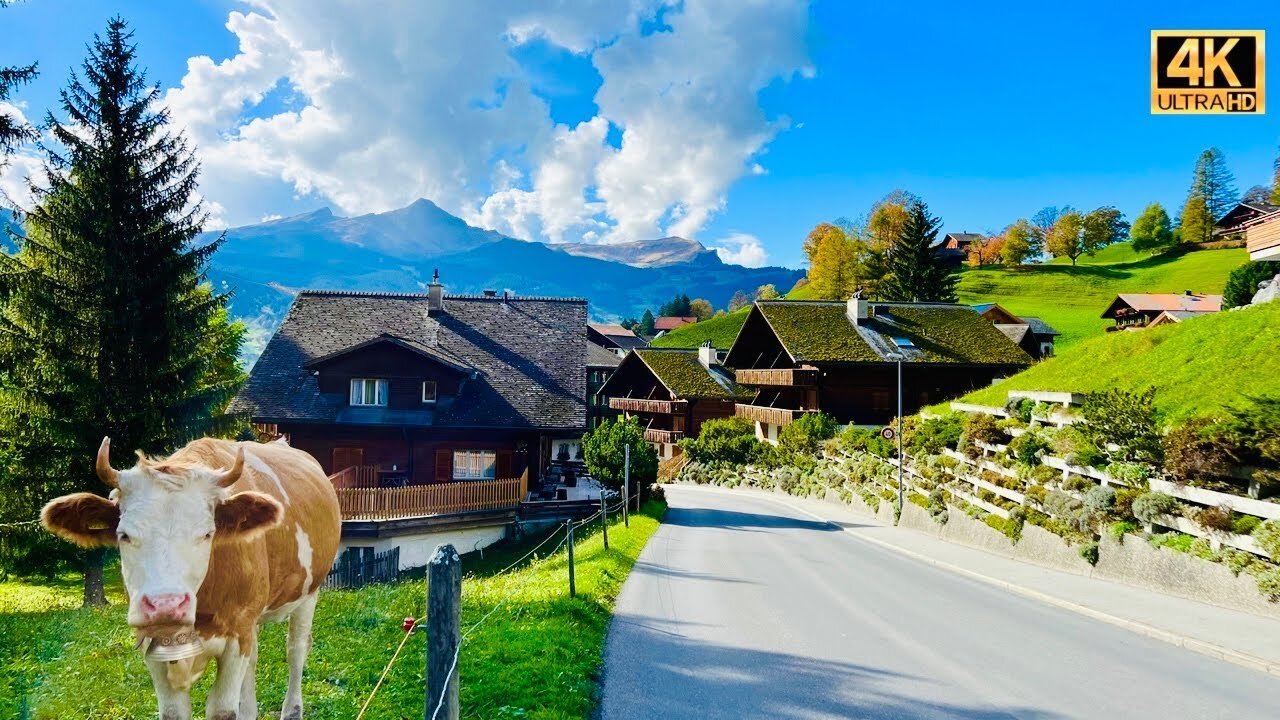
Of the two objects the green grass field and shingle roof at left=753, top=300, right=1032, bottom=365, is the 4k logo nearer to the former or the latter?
shingle roof at left=753, top=300, right=1032, bottom=365

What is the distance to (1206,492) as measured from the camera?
12.9 meters

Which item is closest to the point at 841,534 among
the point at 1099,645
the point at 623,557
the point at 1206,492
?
the point at 623,557

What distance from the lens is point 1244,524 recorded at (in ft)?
39.3

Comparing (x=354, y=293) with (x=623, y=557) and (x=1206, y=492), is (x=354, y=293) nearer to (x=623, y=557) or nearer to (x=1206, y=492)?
(x=623, y=557)

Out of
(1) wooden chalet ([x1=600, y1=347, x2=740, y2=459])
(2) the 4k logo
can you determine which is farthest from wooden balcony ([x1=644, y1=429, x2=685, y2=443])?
(2) the 4k logo

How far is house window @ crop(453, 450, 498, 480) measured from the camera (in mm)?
27969

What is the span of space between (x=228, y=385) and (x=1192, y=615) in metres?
21.0

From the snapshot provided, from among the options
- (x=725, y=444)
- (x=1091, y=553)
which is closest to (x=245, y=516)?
(x=1091, y=553)

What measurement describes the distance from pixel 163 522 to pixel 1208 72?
2229 centimetres

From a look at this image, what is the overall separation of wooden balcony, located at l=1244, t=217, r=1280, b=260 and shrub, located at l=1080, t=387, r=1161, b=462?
14.7m

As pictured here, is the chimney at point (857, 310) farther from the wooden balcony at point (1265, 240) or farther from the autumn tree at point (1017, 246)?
the autumn tree at point (1017, 246)

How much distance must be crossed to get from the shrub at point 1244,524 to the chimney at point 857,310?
34.9m

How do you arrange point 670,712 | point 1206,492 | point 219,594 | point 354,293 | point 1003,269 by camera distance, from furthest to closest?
point 1003,269 → point 354,293 → point 1206,492 → point 670,712 → point 219,594

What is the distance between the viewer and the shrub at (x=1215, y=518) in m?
12.3
